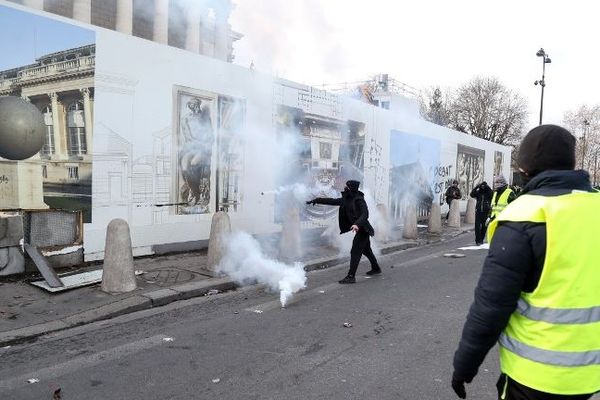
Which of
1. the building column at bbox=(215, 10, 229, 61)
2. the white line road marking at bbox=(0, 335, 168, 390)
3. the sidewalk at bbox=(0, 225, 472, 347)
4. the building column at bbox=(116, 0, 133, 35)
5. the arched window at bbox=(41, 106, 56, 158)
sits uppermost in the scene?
the building column at bbox=(116, 0, 133, 35)

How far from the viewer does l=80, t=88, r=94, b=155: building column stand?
22.4 ft

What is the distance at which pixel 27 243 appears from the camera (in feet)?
20.9

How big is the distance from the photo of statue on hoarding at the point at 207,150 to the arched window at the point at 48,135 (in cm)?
198

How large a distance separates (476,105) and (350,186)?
41644mm

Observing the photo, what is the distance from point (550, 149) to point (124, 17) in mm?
25052

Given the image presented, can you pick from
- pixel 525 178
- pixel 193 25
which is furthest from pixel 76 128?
pixel 525 178

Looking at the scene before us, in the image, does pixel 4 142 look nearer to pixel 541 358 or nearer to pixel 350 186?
pixel 350 186

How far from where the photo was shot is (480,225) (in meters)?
11.5

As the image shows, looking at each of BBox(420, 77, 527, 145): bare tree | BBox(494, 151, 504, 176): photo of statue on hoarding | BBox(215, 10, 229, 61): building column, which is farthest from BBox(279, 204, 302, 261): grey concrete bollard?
BBox(420, 77, 527, 145): bare tree

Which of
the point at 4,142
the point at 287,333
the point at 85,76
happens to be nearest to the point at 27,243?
the point at 4,142

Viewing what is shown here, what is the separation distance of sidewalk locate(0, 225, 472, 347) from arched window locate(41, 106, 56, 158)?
1.67 m

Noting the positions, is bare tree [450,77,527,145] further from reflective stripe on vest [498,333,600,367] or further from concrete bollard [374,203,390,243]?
reflective stripe on vest [498,333,600,367]

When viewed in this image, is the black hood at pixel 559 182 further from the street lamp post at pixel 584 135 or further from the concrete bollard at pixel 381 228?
the street lamp post at pixel 584 135

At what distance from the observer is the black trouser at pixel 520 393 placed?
1657 mm
